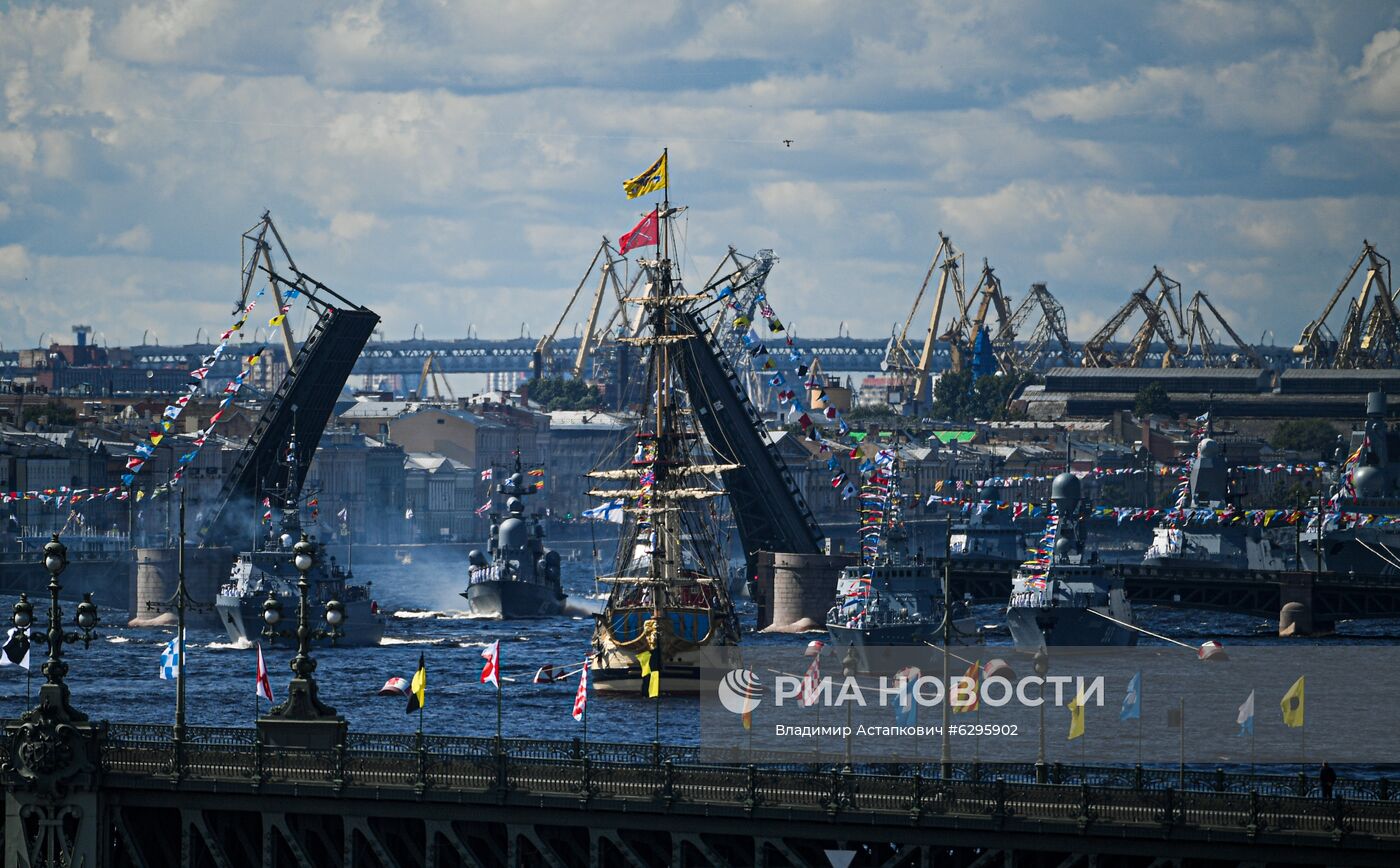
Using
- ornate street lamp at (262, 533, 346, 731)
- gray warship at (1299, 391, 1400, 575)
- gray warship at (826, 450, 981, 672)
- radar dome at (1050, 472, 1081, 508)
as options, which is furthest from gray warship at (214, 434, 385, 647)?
ornate street lamp at (262, 533, 346, 731)

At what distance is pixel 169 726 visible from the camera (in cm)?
4831

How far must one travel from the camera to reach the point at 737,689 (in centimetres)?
7469

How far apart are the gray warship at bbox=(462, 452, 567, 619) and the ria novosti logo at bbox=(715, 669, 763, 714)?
46018 mm

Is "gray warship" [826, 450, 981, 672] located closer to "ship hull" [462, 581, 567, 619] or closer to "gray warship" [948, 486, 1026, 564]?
"ship hull" [462, 581, 567, 619]

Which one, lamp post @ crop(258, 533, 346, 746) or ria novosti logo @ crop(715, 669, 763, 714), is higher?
lamp post @ crop(258, 533, 346, 746)

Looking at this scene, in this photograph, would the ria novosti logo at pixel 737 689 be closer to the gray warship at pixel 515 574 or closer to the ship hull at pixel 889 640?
the ship hull at pixel 889 640

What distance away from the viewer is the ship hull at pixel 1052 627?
104 metres

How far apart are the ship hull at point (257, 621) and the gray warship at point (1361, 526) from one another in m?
37.1

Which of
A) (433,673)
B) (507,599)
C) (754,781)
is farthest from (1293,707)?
(507,599)

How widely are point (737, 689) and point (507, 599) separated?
52.5m

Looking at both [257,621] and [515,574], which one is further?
[515,574]

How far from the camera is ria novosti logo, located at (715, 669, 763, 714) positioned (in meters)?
70.9

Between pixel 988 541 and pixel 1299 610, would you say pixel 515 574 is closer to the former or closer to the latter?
pixel 988 541

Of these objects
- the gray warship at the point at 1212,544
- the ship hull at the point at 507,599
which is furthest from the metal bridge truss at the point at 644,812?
the gray warship at the point at 1212,544
